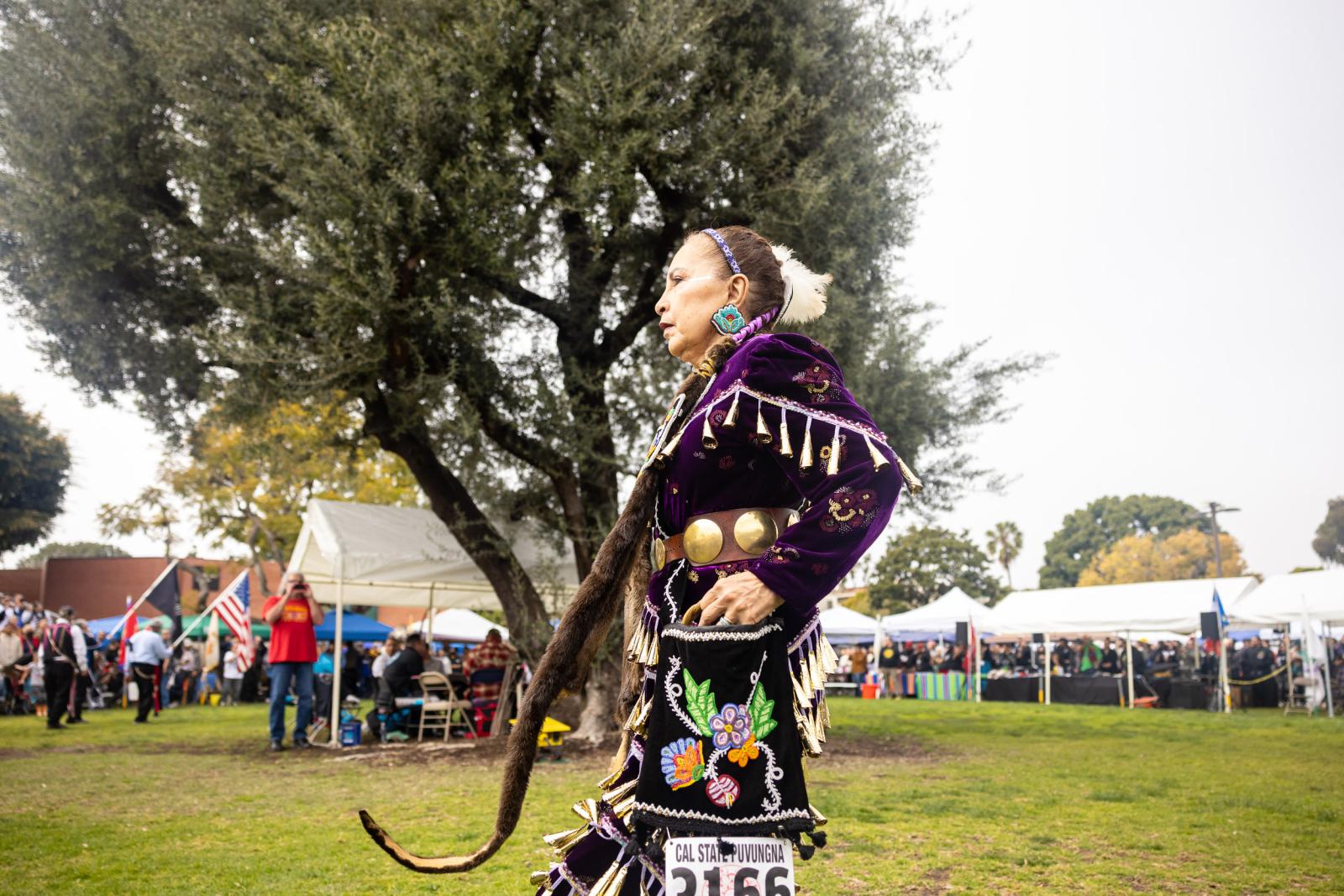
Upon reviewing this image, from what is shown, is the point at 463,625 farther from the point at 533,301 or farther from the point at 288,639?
the point at 533,301

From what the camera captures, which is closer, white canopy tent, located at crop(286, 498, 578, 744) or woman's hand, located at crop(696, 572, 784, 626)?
woman's hand, located at crop(696, 572, 784, 626)

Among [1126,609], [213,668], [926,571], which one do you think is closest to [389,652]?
[213,668]

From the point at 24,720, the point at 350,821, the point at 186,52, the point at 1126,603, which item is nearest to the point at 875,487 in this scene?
the point at 350,821

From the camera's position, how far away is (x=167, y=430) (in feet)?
42.2

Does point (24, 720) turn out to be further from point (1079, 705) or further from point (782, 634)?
point (1079, 705)

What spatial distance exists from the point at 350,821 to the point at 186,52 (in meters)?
7.64

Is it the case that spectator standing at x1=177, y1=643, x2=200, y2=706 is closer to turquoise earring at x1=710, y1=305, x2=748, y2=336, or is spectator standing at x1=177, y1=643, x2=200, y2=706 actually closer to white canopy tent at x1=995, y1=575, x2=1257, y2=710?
white canopy tent at x1=995, y1=575, x2=1257, y2=710

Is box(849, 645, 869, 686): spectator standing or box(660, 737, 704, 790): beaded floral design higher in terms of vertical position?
box(660, 737, 704, 790): beaded floral design

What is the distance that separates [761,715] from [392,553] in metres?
11.1

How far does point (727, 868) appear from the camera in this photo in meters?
2.07

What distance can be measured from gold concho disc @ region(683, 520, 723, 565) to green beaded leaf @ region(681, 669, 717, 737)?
308mm

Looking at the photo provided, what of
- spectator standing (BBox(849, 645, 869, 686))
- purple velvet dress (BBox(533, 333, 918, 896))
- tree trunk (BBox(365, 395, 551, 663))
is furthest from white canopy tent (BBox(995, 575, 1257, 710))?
purple velvet dress (BBox(533, 333, 918, 896))

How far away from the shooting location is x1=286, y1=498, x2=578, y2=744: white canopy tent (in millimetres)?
12234

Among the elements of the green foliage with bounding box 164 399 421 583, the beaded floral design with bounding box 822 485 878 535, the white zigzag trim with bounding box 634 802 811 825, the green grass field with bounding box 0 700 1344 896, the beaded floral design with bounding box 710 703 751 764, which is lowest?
the green grass field with bounding box 0 700 1344 896
